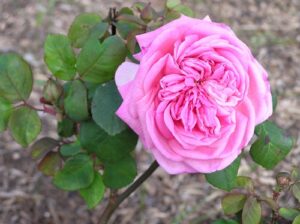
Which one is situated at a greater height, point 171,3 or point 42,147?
point 171,3

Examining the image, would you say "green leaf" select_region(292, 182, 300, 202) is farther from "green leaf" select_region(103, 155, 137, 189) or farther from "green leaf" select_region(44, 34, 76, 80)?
"green leaf" select_region(44, 34, 76, 80)

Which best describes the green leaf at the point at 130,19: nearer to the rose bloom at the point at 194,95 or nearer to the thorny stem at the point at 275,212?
the rose bloom at the point at 194,95

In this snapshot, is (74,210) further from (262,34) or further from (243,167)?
(262,34)

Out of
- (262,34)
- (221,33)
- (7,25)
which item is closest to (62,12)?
(7,25)

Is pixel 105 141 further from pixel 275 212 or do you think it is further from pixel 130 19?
pixel 275 212

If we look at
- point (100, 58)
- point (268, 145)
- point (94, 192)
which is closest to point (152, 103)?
point (100, 58)

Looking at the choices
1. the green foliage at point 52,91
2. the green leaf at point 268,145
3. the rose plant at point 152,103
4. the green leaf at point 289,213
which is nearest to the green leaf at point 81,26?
the rose plant at point 152,103
